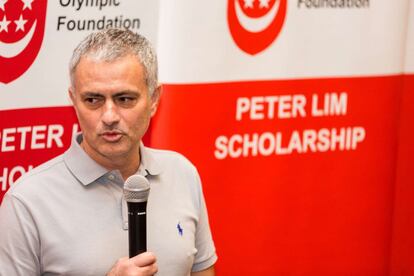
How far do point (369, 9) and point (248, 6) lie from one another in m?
0.66

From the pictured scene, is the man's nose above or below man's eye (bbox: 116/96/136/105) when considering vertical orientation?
below

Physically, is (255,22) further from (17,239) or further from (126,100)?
(17,239)

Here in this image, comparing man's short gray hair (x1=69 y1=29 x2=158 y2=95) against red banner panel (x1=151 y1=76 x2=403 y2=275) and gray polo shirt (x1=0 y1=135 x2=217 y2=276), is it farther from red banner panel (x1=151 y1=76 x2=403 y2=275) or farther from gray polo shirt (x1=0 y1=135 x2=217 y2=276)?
red banner panel (x1=151 y1=76 x2=403 y2=275)

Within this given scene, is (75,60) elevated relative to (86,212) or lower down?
elevated

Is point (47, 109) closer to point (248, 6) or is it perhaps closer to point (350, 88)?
point (248, 6)

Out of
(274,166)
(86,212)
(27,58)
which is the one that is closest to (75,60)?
(86,212)

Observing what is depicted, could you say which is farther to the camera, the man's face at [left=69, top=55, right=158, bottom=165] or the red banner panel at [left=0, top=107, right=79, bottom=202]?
the red banner panel at [left=0, top=107, right=79, bottom=202]

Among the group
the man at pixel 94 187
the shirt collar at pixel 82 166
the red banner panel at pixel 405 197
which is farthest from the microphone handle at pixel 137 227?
the red banner panel at pixel 405 197

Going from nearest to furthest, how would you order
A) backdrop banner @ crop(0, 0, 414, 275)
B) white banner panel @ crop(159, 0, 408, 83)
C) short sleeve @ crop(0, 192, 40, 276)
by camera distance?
1. short sleeve @ crop(0, 192, 40, 276)
2. backdrop banner @ crop(0, 0, 414, 275)
3. white banner panel @ crop(159, 0, 408, 83)

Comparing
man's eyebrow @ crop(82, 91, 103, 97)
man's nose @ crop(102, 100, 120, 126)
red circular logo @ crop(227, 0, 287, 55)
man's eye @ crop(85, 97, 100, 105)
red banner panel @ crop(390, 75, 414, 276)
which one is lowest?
→ red banner panel @ crop(390, 75, 414, 276)

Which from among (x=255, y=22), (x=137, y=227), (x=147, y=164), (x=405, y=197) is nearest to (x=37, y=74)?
(x=147, y=164)

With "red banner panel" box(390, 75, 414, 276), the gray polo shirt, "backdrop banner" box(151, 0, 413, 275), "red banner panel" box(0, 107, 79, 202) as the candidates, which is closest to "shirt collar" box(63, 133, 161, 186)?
the gray polo shirt

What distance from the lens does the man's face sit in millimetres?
2455

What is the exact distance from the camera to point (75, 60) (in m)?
2.47
